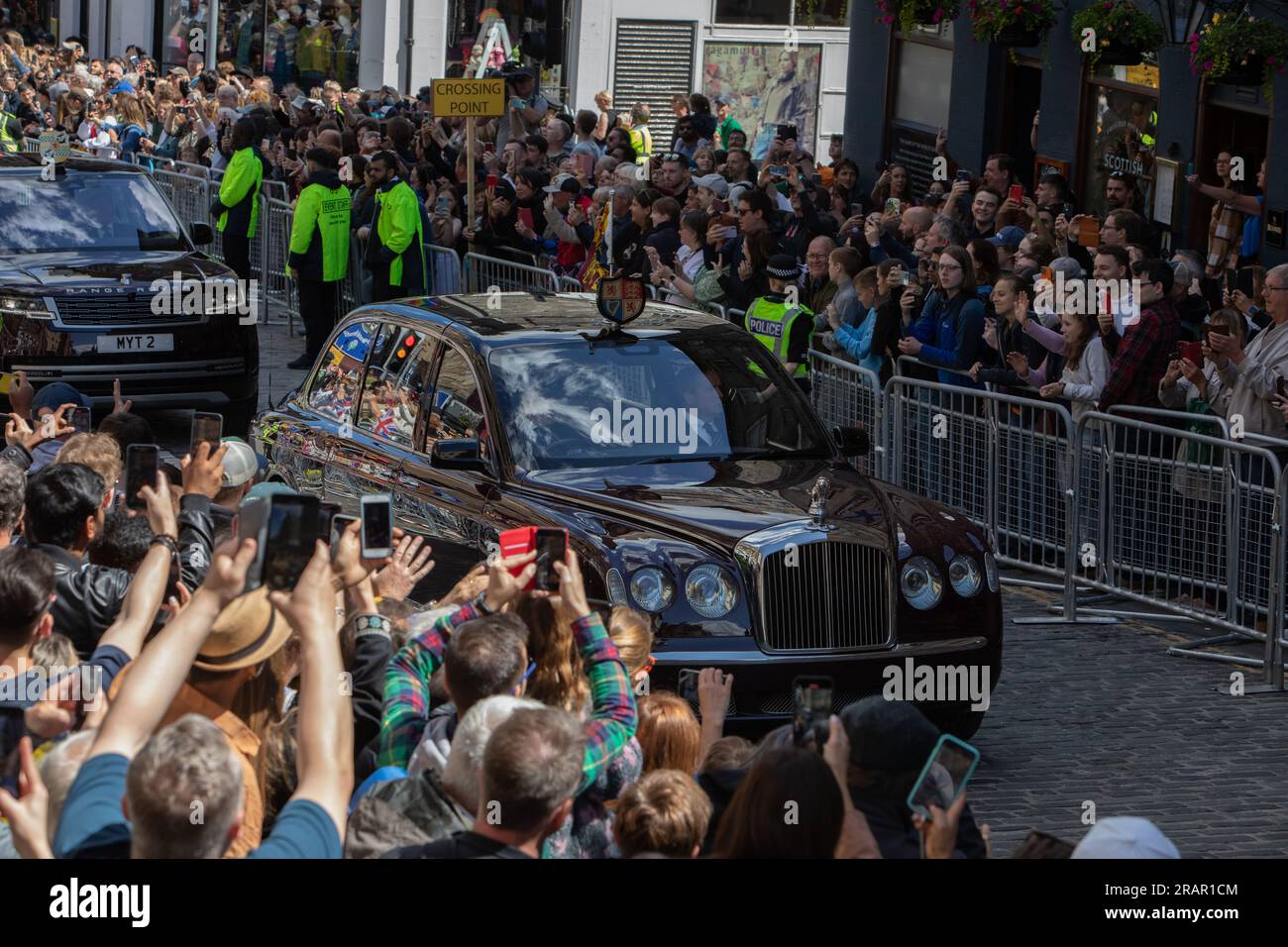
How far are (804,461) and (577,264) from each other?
29.3 feet

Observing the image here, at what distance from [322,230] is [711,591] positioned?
36.8 ft

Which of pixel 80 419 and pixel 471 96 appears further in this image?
pixel 471 96

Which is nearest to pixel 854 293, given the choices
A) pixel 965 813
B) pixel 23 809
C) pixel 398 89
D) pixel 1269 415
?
pixel 1269 415

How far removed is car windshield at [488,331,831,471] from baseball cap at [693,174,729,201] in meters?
8.32

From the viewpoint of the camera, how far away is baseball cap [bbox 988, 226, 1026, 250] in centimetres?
1468

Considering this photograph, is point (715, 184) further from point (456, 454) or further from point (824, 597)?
point (824, 597)

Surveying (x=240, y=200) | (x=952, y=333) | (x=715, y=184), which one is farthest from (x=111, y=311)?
(x=240, y=200)

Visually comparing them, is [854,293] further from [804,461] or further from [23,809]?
[23,809]

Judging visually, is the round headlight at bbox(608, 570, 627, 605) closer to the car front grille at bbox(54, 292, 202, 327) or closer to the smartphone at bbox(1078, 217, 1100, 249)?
the smartphone at bbox(1078, 217, 1100, 249)

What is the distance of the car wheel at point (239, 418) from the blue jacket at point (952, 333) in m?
5.44

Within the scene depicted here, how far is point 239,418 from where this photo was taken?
15992 mm

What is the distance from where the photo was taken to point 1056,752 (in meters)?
9.13

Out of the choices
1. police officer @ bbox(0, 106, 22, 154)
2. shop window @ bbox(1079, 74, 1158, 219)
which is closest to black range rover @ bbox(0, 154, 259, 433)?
shop window @ bbox(1079, 74, 1158, 219)

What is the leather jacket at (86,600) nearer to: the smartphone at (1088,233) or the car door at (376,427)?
the car door at (376,427)
